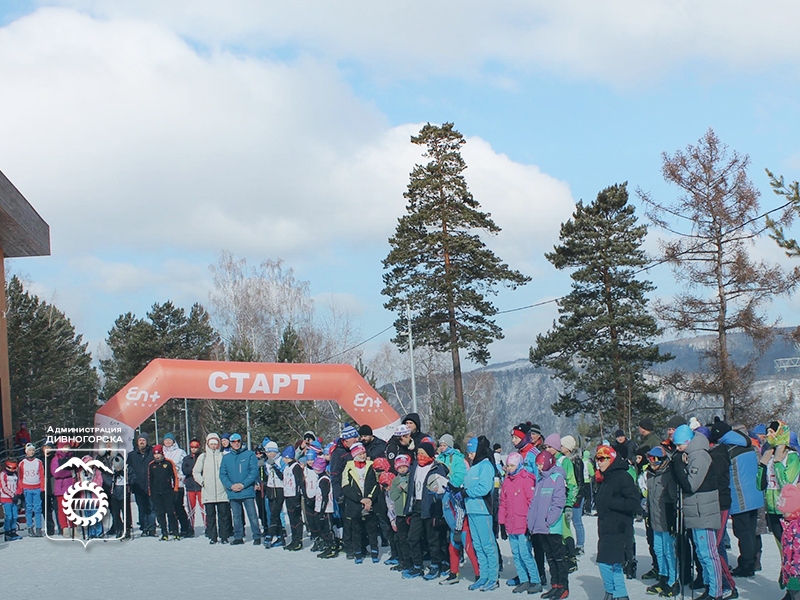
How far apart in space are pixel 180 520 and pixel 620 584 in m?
9.26

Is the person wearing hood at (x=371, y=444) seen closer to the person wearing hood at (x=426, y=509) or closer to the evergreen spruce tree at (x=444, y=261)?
the person wearing hood at (x=426, y=509)

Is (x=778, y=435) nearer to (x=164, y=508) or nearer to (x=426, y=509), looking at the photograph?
(x=426, y=509)

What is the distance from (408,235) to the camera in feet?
117

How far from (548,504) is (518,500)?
1.52 feet

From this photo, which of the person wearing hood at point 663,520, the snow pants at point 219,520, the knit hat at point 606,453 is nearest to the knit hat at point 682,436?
the person wearing hood at point 663,520

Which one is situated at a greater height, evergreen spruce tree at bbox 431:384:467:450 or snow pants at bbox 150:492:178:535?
evergreen spruce tree at bbox 431:384:467:450

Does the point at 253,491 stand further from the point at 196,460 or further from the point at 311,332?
the point at 311,332

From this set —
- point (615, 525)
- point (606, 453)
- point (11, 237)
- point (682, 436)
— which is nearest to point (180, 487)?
point (606, 453)

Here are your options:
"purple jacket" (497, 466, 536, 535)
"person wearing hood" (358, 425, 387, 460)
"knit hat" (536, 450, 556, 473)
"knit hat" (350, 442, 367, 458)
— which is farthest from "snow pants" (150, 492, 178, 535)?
"knit hat" (536, 450, 556, 473)

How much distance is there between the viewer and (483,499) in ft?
31.1

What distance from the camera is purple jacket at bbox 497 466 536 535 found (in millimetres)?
8898

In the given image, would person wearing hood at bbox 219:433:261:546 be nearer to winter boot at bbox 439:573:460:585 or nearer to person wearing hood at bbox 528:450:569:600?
winter boot at bbox 439:573:460:585

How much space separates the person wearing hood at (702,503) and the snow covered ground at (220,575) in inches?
31.2

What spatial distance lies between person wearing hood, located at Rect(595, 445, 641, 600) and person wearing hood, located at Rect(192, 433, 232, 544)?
780cm
